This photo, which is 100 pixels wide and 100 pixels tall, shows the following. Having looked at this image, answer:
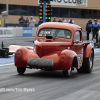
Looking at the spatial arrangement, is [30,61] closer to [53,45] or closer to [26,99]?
[53,45]

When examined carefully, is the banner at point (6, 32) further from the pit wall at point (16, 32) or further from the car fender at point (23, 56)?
the car fender at point (23, 56)

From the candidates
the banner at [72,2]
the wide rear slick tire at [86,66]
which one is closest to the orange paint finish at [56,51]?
the wide rear slick tire at [86,66]

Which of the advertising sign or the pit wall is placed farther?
the advertising sign

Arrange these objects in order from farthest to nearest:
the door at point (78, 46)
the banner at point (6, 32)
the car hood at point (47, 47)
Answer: the banner at point (6, 32)
the door at point (78, 46)
the car hood at point (47, 47)

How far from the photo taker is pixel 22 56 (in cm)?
1008

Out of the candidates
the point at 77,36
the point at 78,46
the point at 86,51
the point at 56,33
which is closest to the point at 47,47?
the point at 56,33

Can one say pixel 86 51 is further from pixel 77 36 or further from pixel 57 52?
pixel 57 52

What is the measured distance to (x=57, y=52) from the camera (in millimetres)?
9977

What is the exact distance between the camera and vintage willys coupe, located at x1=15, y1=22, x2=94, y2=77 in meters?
9.72

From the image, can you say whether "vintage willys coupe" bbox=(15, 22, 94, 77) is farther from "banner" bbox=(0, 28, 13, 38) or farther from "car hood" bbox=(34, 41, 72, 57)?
"banner" bbox=(0, 28, 13, 38)

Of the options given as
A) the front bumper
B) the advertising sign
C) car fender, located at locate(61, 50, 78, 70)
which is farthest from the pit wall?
car fender, located at locate(61, 50, 78, 70)

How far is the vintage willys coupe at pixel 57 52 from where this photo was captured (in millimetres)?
9719

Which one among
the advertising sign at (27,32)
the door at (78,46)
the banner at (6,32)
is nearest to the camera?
the door at (78,46)

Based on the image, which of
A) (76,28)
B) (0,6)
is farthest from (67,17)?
(76,28)
